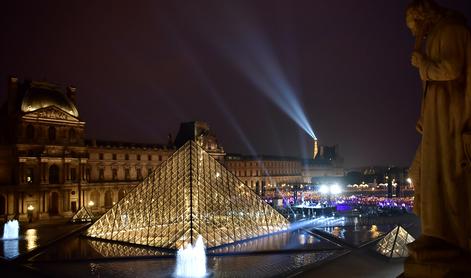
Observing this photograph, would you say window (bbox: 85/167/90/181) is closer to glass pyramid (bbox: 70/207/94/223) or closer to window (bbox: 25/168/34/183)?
window (bbox: 25/168/34/183)

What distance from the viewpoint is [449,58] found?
341 centimetres

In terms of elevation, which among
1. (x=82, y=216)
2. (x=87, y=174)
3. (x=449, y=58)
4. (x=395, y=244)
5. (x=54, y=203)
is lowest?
(x=395, y=244)

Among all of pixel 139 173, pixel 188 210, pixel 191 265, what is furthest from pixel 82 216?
pixel 191 265

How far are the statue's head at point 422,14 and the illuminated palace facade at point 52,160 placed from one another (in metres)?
39.4

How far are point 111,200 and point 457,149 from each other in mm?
47981

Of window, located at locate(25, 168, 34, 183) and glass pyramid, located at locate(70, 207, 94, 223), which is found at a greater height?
window, located at locate(25, 168, 34, 183)

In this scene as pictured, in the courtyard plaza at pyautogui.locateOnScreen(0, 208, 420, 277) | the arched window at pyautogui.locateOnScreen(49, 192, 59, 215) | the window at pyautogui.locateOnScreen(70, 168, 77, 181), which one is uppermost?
the window at pyautogui.locateOnScreen(70, 168, 77, 181)

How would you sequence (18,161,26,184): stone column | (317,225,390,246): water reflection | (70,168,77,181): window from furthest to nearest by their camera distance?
(70,168,77,181): window → (18,161,26,184): stone column → (317,225,390,246): water reflection

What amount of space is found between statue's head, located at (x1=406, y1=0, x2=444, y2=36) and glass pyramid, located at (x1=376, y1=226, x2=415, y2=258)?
1426cm

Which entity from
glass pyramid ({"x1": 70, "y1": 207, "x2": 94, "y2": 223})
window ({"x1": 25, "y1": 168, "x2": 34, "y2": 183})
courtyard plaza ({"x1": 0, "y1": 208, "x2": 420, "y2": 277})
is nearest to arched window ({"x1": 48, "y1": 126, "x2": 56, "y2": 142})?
window ({"x1": 25, "y1": 168, "x2": 34, "y2": 183})

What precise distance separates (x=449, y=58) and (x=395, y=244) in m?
15.3

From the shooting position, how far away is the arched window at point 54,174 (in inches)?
1634

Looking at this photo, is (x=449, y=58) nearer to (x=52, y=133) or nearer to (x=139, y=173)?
(x=52, y=133)

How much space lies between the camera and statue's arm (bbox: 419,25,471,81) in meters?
3.38
